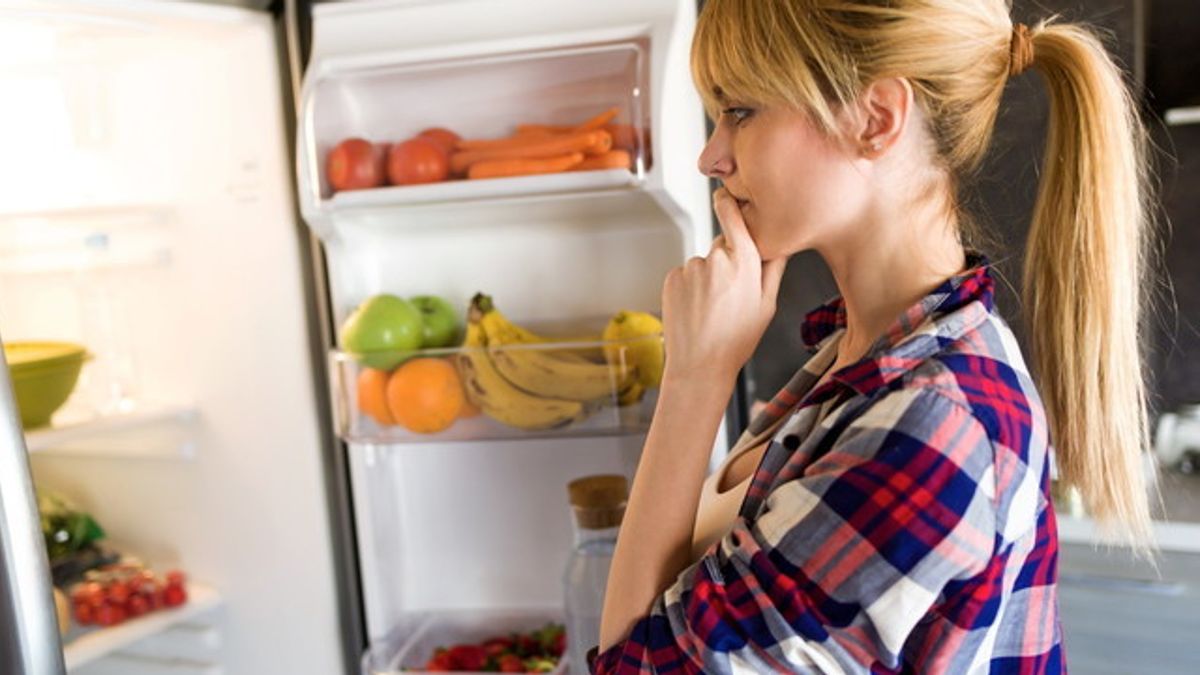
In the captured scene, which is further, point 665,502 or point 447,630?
point 447,630

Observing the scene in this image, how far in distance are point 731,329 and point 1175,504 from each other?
0.92 m

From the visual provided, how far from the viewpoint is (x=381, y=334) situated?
1.40 metres

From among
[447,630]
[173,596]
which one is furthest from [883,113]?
[173,596]

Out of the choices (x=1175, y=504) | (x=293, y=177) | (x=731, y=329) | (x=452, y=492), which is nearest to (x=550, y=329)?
(x=452, y=492)

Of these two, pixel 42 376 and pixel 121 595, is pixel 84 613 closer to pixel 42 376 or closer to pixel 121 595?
pixel 121 595

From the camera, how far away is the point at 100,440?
1746 mm

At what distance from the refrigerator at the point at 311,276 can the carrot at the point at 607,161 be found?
0.02 meters

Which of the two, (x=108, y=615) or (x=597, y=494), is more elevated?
(x=597, y=494)

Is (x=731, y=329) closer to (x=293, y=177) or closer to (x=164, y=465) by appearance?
(x=293, y=177)

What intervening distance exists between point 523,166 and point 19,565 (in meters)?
0.75

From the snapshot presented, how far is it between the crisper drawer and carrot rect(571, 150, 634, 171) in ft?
2.68

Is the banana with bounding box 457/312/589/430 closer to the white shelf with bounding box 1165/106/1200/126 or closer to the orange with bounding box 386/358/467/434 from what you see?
the orange with bounding box 386/358/467/434

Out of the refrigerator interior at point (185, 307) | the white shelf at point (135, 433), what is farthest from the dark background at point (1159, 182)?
the white shelf at point (135, 433)

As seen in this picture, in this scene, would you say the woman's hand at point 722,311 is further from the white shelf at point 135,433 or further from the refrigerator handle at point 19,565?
the white shelf at point 135,433
